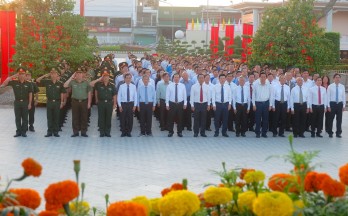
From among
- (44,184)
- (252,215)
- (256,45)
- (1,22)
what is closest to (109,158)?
(44,184)

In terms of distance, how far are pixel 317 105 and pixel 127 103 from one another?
4.73m

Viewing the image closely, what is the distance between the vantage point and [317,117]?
16.5 meters

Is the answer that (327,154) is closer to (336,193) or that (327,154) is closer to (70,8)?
(336,193)

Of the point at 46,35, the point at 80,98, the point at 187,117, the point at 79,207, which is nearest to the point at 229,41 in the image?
the point at 46,35

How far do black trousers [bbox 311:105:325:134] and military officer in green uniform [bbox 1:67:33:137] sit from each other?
697 cm

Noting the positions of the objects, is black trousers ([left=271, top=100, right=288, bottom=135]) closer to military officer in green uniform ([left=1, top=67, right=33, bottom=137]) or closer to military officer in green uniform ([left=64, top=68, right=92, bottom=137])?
military officer in green uniform ([left=64, top=68, right=92, bottom=137])

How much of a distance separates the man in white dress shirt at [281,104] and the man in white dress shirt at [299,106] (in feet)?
0.51

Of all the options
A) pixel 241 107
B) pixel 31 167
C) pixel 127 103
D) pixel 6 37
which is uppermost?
pixel 6 37

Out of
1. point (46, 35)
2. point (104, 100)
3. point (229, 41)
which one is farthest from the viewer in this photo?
point (229, 41)

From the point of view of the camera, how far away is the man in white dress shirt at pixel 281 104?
16.4 meters

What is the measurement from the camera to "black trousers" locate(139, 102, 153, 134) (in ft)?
53.0

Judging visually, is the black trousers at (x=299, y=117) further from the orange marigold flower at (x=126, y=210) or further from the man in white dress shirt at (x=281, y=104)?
the orange marigold flower at (x=126, y=210)

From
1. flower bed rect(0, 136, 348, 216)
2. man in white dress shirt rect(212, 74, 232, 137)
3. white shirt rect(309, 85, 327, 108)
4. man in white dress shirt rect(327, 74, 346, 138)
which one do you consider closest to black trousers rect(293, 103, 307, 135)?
white shirt rect(309, 85, 327, 108)

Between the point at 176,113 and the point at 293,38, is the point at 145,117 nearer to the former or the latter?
the point at 176,113
